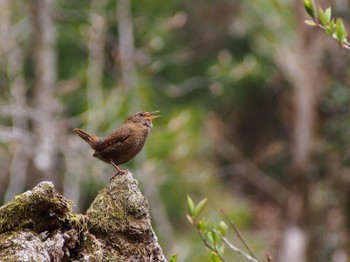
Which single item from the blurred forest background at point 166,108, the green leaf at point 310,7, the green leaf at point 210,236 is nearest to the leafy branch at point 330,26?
the green leaf at point 310,7

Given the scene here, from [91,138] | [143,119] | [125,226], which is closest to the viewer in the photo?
[125,226]

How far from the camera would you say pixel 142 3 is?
47.8ft

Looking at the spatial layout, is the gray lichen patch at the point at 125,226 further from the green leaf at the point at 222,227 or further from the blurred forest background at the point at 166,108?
Result: the blurred forest background at the point at 166,108

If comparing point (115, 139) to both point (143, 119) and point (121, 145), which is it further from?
point (143, 119)

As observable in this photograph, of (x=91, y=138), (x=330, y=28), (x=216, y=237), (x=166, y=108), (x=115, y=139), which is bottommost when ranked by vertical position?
(x=216, y=237)

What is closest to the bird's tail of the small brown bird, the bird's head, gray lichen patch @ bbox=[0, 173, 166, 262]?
the small brown bird

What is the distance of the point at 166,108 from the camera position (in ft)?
48.7

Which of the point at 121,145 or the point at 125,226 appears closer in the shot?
the point at 125,226

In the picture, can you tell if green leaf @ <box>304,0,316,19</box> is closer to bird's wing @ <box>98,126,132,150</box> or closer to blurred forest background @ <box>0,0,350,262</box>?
bird's wing @ <box>98,126,132,150</box>

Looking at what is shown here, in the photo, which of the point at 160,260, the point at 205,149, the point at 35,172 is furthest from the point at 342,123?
the point at 160,260

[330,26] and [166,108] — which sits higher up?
[166,108]

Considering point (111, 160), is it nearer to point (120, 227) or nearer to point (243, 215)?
point (120, 227)

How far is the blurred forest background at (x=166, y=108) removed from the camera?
436 inches

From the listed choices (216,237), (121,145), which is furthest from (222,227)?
(121,145)
